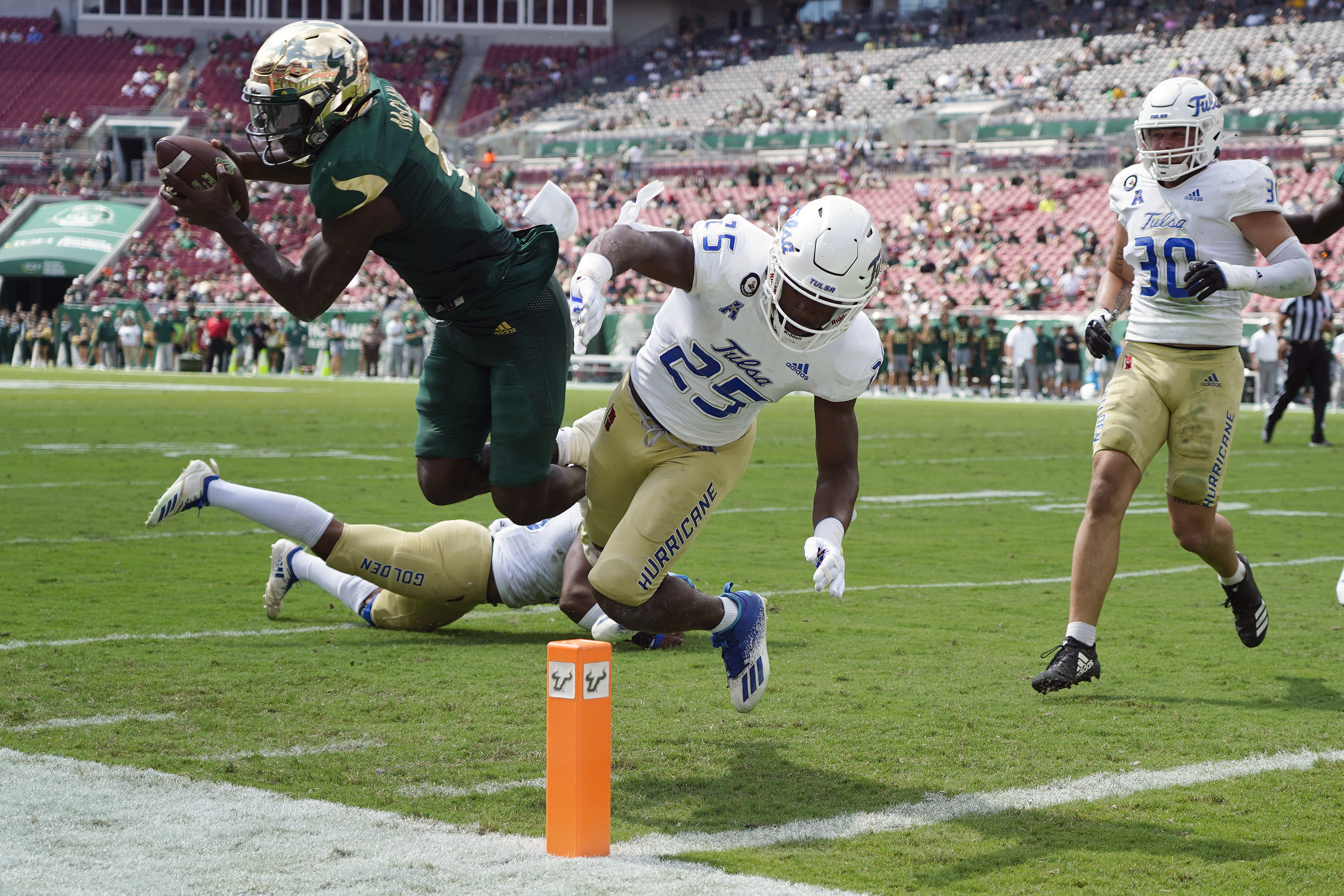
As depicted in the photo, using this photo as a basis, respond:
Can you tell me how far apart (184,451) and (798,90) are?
110ft

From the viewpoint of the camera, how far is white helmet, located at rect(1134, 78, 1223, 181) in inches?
201

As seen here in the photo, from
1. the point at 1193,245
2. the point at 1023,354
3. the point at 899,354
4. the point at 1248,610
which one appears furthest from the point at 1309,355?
the point at 899,354

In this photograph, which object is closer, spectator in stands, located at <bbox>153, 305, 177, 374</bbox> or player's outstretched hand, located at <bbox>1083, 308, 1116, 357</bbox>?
player's outstretched hand, located at <bbox>1083, 308, 1116, 357</bbox>

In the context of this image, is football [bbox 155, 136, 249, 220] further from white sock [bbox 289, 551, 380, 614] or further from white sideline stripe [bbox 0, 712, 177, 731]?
white sock [bbox 289, 551, 380, 614]

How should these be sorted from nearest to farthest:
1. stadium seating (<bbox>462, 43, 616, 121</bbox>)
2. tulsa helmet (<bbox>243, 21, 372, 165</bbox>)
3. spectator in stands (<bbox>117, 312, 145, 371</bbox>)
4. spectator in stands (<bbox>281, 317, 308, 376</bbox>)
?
1. tulsa helmet (<bbox>243, 21, 372, 165</bbox>)
2. spectator in stands (<bbox>281, 317, 308, 376</bbox>)
3. spectator in stands (<bbox>117, 312, 145, 371</bbox>)
4. stadium seating (<bbox>462, 43, 616, 121</bbox>)

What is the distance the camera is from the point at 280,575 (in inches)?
221

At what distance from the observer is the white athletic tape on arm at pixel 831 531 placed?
3934 millimetres

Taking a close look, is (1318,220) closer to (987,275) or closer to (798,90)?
(987,275)

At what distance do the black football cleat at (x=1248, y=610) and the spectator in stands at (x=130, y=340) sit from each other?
31968mm

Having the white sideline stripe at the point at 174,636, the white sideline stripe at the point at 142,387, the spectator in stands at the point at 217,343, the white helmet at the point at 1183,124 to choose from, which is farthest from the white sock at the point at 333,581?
the spectator in stands at the point at 217,343

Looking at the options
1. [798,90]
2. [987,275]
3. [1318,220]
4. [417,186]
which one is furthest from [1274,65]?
[417,186]

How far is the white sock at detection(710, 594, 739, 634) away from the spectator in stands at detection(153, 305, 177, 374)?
31097 mm

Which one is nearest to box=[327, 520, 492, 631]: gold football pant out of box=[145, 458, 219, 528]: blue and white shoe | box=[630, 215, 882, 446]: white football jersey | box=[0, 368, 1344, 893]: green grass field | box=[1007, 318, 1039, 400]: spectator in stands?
box=[0, 368, 1344, 893]: green grass field

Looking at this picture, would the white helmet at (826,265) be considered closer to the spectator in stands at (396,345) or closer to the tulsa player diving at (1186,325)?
the tulsa player diving at (1186,325)
